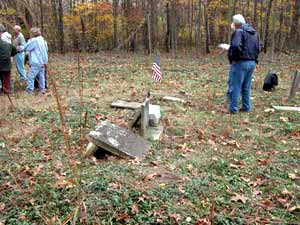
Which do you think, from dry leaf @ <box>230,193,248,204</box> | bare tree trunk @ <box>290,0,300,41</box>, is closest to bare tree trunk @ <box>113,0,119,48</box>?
bare tree trunk @ <box>290,0,300,41</box>

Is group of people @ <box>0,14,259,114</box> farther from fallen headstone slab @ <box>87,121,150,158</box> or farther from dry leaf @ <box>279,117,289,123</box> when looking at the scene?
fallen headstone slab @ <box>87,121,150,158</box>

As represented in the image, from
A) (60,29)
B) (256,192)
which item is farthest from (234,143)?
(60,29)

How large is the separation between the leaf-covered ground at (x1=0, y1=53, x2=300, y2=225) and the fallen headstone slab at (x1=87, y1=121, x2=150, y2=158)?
0.14 m

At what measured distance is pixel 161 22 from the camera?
22859mm

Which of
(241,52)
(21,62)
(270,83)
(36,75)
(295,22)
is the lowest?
(270,83)

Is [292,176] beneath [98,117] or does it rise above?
beneath

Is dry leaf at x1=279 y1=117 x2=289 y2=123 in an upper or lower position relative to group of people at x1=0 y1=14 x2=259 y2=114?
lower

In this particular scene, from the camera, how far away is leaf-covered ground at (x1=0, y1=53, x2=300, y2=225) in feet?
12.0

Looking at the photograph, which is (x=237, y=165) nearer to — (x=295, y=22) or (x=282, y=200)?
(x=282, y=200)

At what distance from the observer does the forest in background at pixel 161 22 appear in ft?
66.7

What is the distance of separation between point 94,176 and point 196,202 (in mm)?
1366

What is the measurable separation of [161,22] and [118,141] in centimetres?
1896

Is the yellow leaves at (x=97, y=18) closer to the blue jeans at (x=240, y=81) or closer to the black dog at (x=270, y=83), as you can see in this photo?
the black dog at (x=270, y=83)

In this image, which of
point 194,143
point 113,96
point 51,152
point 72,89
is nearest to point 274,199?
point 194,143
